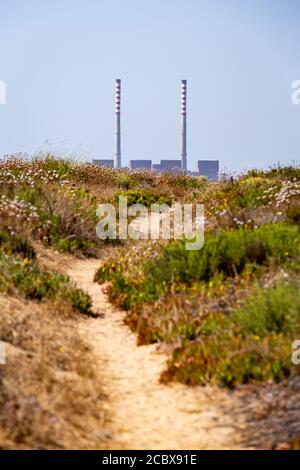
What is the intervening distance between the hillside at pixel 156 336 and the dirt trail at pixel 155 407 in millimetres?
21

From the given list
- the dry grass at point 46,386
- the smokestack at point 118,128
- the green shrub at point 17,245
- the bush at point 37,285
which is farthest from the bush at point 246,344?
the smokestack at point 118,128

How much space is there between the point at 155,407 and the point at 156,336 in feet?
6.97

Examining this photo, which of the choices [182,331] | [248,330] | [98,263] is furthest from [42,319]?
[98,263]

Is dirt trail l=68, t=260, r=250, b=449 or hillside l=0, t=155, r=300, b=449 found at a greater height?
hillside l=0, t=155, r=300, b=449

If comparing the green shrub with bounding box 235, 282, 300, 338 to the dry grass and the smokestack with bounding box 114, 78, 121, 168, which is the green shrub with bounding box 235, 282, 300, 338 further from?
the smokestack with bounding box 114, 78, 121, 168

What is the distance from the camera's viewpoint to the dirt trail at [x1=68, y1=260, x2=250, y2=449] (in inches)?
267

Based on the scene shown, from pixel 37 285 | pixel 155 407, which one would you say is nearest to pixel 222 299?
pixel 155 407

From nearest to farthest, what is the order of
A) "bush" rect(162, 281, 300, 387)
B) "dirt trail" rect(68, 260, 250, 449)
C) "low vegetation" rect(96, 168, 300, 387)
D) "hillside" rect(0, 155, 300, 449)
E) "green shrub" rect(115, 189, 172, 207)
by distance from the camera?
"dirt trail" rect(68, 260, 250, 449)
"hillside" rect(0, 155, 300, 449)
"bush" rect(162, 281, 300, 387)
"low vegetation" rect(96, 168, 300, 387)
"green shrub" rect(115, 189, 172, 207)

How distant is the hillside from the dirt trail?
21mm

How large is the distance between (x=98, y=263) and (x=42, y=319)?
241 inches

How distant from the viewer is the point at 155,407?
7.64 meters

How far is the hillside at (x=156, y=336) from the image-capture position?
6.90m

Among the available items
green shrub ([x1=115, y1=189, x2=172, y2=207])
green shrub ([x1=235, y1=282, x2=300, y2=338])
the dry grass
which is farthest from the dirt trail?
green shrub ([x1=115, y1=189, x2=172, y2=207])
